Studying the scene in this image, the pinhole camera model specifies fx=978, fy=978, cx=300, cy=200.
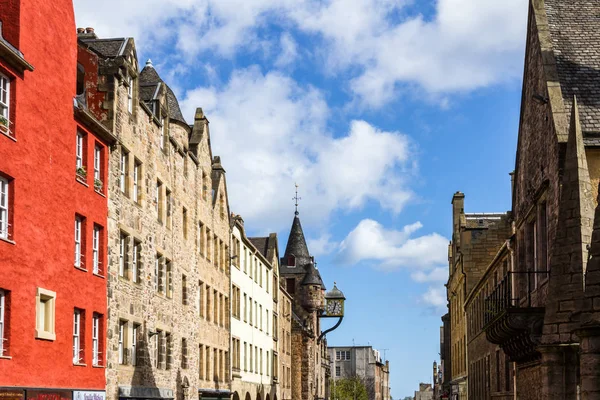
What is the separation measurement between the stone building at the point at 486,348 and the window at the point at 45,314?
482 inches

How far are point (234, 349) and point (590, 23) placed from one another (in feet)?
105

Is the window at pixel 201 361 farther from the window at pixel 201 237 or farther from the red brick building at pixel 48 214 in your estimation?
the red brick building at pixel 48 214

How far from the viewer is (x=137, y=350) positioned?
107 feet

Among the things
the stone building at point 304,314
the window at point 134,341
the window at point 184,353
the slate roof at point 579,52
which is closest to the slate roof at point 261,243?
the stone building at point 304,314

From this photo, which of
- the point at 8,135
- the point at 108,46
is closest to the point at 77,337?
the point at 8,135

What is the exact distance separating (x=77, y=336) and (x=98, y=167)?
515 centimetres

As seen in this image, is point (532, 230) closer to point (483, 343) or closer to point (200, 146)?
point (483, 343)

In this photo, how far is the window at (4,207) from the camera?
72.1ft

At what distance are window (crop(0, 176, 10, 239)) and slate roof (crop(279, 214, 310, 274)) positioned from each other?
67.9 metres

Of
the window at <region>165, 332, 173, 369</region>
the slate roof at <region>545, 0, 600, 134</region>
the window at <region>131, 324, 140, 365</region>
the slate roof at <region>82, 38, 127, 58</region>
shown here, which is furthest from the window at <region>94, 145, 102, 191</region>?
the slate roof at <region>545, 0, 600, 134</region>

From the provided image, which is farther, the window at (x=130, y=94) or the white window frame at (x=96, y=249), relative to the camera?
the window at (x=130, y=94)

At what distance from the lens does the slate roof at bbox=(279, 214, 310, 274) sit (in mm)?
90375

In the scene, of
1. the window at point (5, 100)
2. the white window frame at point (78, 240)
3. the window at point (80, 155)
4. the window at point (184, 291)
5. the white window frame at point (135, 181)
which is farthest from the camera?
the window at point (184, 291)

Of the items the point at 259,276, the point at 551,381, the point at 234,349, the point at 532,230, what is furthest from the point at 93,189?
the point at 259,276
